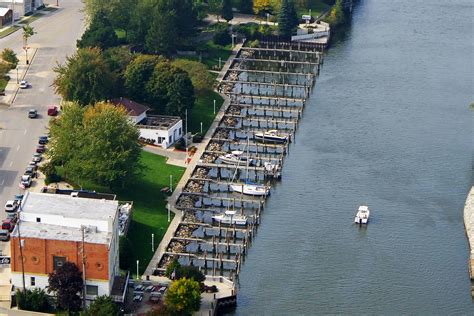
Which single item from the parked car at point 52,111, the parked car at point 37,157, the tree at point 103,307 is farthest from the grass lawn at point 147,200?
the parked car at point 52,111

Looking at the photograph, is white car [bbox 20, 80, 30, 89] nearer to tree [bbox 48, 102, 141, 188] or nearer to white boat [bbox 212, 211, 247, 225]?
tree [bbox 48, 102, 141, 188]

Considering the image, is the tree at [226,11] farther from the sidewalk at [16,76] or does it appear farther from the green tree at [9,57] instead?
the green tree at [9,57]

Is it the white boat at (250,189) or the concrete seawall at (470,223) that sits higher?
the concrete seawall at (470,223)

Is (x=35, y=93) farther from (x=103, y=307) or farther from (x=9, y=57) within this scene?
(x=103, y=307)

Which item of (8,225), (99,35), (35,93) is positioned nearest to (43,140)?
(35,93)

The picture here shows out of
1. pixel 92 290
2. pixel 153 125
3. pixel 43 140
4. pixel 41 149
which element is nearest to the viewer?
pixel 92 290

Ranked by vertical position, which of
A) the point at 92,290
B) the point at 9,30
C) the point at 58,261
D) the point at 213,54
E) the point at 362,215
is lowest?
the point at 362,215
